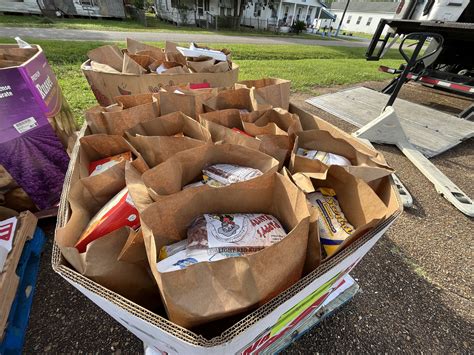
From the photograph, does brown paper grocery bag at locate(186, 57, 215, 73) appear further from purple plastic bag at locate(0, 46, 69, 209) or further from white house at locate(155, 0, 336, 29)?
white house at locate(155, 0, 336, 29)

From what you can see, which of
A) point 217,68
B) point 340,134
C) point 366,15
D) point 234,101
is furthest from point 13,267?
point 366,15

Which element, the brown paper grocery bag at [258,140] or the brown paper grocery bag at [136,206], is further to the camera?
the brown paper grocery bag at [258,140]

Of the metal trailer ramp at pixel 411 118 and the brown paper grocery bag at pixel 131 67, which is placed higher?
the brown paper grocery bag at pixel 131 67

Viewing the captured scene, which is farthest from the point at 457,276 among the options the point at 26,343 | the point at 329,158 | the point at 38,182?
the point at 38,182

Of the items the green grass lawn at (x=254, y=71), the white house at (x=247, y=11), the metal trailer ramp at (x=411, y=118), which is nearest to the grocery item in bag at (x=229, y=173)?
the green grass lawn at (x=254, y=71)

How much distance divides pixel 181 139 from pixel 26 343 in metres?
1.21

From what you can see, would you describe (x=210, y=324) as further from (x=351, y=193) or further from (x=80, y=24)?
(x=80, y=24)

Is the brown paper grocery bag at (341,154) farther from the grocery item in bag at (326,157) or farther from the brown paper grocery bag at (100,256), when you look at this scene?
the brown paper grocery bag at (100,256)

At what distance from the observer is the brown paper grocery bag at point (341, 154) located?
2.81 ft

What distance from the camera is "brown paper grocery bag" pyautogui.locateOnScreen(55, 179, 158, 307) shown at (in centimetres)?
58

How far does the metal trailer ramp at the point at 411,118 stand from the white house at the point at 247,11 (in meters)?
14.4

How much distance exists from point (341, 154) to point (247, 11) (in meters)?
24.2

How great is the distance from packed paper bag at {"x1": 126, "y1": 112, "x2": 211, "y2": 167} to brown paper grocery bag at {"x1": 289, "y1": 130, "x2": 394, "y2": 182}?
403 millimetres

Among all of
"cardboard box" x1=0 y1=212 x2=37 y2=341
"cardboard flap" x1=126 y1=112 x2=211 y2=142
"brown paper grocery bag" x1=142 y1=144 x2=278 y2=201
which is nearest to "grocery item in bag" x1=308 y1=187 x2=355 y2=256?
"brown paper grocery bag" x1=142 y1=144 x2=278 y2=201
